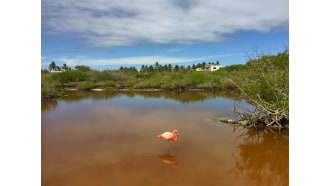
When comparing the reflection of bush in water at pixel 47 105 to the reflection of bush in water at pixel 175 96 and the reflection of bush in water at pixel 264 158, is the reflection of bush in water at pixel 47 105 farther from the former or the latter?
the reflection of bush in water at pixel 264 158

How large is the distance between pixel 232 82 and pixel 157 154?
2271 millimetres

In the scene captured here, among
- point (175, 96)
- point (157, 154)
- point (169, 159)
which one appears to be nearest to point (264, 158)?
point (169, 159)

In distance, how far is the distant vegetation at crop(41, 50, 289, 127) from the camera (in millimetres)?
4992

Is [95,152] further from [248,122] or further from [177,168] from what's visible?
[248,122]

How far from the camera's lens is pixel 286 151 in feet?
13.3

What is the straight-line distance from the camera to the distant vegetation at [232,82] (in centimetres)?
499

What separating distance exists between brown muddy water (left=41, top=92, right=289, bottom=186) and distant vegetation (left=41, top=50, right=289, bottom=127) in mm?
436

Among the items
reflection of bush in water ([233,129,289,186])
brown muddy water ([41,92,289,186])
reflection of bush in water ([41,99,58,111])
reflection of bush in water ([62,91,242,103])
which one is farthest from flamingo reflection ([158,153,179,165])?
reflection of bush in water ([62,91,242,103])

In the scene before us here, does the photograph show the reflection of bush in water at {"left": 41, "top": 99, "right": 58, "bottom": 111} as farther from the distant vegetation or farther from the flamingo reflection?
the flamingo reflection

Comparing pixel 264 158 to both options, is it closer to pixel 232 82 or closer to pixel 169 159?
pixel 169 159

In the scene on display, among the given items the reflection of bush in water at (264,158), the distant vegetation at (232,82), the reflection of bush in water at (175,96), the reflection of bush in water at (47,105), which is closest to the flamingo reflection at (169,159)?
the reflection of bush in water at (264,158)
